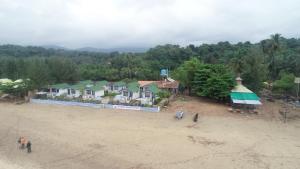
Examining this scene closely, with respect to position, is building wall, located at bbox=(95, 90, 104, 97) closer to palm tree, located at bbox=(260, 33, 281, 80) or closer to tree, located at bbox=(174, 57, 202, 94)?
tree, located at bbox=(174, 57, 202, 94)

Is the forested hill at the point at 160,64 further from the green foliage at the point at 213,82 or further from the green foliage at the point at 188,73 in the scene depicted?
the green foliage at the point at 188,73

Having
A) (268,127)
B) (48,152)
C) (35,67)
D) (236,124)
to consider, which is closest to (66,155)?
(48,152)

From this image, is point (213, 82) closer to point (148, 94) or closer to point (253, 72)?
point (253, 72)

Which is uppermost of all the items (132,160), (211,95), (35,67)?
(35,67)

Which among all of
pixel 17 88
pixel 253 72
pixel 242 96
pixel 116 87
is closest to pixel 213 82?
pixel 242 96

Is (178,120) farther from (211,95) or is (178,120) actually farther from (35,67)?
(35,67)
